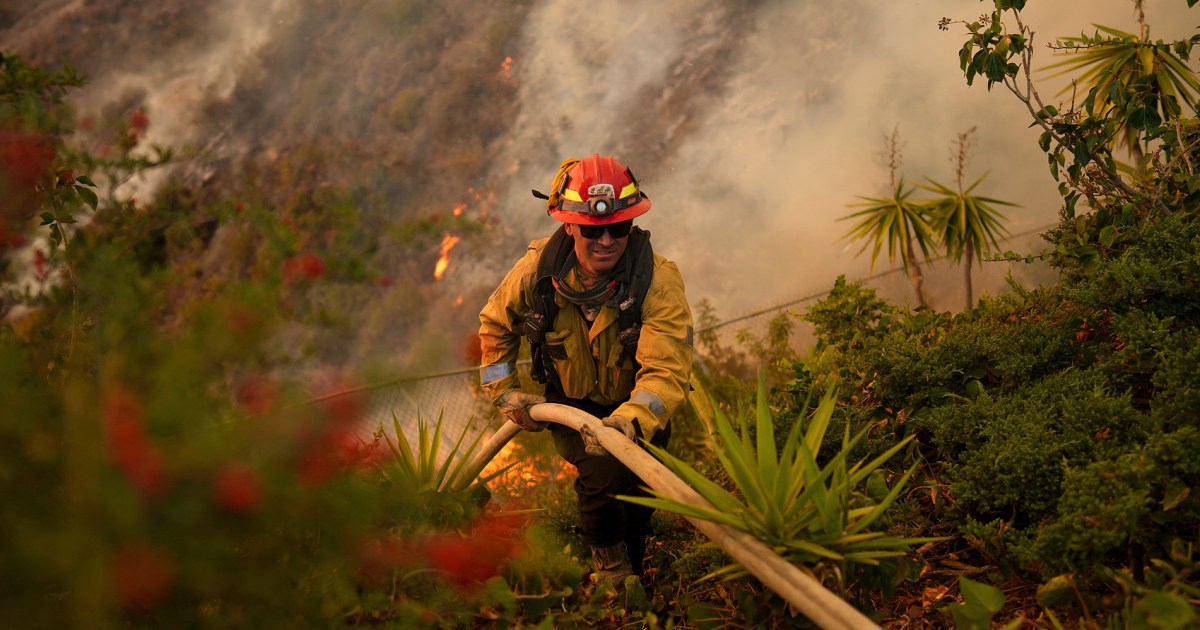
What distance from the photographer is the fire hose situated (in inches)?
90.6

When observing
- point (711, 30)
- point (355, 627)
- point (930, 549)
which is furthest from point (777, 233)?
point (355, 627)

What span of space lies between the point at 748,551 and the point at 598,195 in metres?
1.77

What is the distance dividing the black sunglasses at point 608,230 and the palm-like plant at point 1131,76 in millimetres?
2695

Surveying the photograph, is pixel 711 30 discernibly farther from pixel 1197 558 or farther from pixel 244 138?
pixel 1197 558

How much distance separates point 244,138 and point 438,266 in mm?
4798

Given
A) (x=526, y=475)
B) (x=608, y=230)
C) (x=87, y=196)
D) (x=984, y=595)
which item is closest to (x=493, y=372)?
(x=608, y=230)

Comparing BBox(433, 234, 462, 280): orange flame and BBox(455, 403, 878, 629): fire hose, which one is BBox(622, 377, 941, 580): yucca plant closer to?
BBox(455, 403, 878, 629): fire hose

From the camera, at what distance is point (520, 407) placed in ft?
13.5

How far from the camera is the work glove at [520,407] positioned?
4117mm

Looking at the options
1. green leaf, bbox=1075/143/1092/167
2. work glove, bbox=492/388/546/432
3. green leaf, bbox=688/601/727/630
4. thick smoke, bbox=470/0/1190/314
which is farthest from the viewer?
thick smoke, bbox=470/0/1190/314

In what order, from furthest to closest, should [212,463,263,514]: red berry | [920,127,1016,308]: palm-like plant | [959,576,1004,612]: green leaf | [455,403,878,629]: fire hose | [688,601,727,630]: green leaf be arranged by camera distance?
1. [920,127,1016,308]: palm-like plant
2. [688,601,727,630]: green leaf
3. [959,576,1004,612]: green leaf
4. [455,403,878,629]: fire hose
5. [212,463,263,514]: red berry

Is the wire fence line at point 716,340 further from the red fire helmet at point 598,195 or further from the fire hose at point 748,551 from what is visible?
the fire hose at point 748,551

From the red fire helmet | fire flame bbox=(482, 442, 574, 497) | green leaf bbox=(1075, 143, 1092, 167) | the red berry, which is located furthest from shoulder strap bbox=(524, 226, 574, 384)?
green leaf bbox=(1075, 143, 1092, 167)

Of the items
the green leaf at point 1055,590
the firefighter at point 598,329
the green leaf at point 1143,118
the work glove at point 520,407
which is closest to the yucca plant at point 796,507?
the green leaf at point 1055,590
